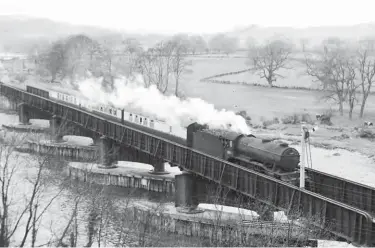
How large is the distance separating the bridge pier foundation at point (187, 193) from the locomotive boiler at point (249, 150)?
97.1 inches

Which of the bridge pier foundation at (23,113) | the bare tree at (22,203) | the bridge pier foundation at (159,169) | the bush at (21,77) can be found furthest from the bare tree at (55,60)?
the bridge pier foundation at (159,169)

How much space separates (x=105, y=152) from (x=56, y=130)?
47.0ft

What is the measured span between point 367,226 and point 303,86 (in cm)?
8045

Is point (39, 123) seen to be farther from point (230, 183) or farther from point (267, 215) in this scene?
point (267, 215)

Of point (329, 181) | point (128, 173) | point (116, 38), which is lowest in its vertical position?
point (128, 173)

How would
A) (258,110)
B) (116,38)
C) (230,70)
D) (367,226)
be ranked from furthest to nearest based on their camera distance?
1. (116,38)
2. (230,70)
3. (258,110)
4. (367,226)

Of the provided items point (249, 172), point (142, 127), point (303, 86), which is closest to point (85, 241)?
point (249, 172)

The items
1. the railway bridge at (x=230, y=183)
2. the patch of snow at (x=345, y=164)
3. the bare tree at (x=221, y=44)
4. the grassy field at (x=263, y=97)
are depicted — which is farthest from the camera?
the bare tree at (x=221, y=44)

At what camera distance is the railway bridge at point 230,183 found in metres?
25.0

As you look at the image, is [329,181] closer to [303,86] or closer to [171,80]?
[303,86]

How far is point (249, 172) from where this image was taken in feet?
102

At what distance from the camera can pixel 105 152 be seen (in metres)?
53.0

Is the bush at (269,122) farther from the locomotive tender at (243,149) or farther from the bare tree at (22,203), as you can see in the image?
the bare tree at (22,203)

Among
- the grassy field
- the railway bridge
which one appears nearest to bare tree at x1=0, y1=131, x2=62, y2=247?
the railway bridge
